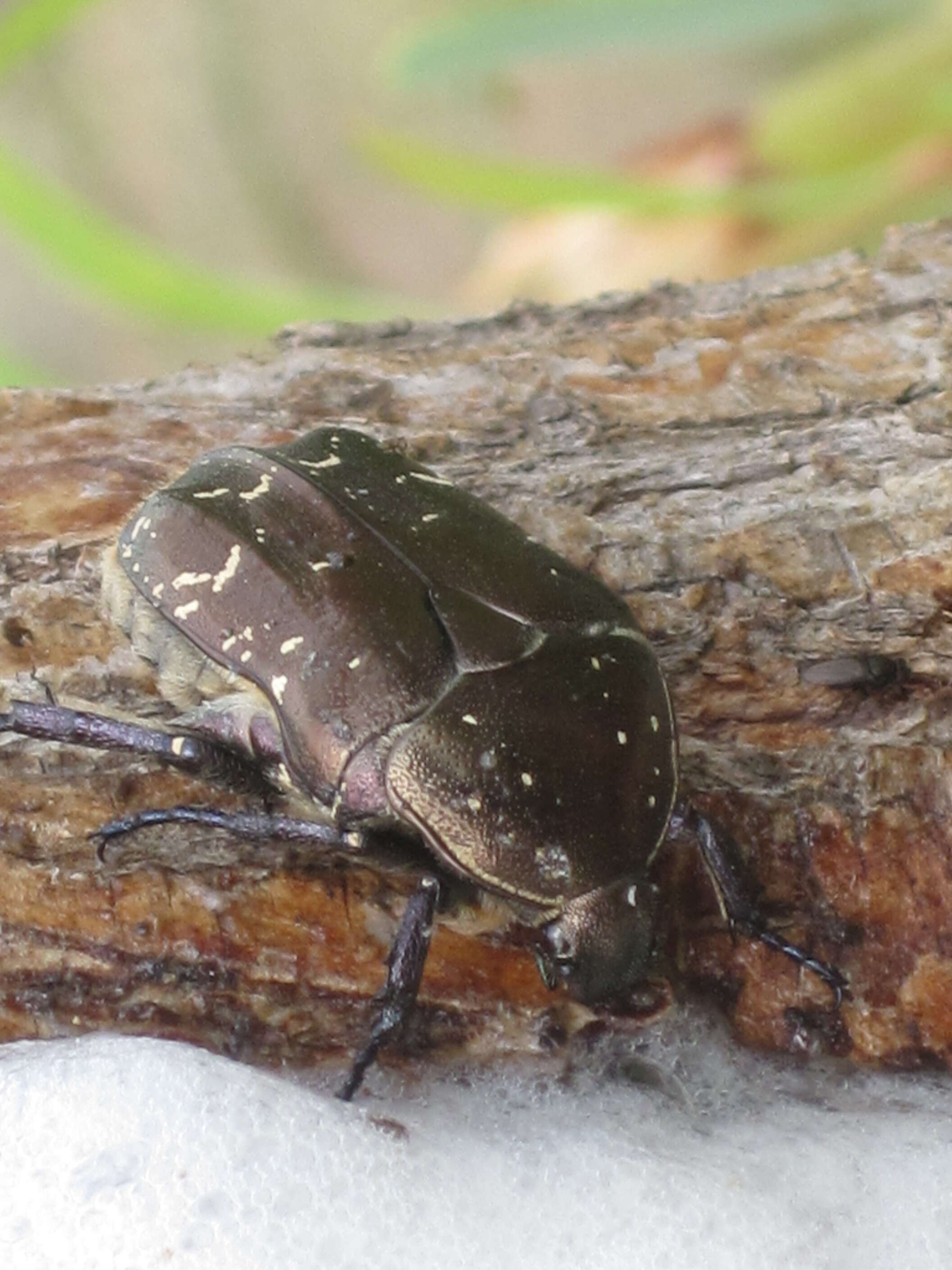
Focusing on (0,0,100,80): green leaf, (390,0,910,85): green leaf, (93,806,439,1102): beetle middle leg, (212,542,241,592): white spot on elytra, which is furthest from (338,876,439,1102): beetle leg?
(0,0,100,80): green leaf

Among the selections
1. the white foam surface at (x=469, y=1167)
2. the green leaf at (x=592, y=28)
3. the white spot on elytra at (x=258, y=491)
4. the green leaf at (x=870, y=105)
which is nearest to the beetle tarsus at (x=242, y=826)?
the white foam surface at (x=469, y=1167)

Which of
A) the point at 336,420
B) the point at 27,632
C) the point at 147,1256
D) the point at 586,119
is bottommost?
the point at 147,1256

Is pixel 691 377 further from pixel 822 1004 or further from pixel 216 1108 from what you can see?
pixel 216 1108

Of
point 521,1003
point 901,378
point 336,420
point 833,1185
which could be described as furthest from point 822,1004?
point 336,420

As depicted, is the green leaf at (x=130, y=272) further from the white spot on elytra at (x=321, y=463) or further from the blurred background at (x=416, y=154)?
the white spot on elytra at (x=321, y=463)

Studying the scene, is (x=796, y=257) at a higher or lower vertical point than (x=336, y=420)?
higher

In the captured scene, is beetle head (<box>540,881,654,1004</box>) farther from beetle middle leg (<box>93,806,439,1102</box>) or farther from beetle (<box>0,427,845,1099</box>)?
beetle middle leg (<box>93,806,439,1102</box>)
